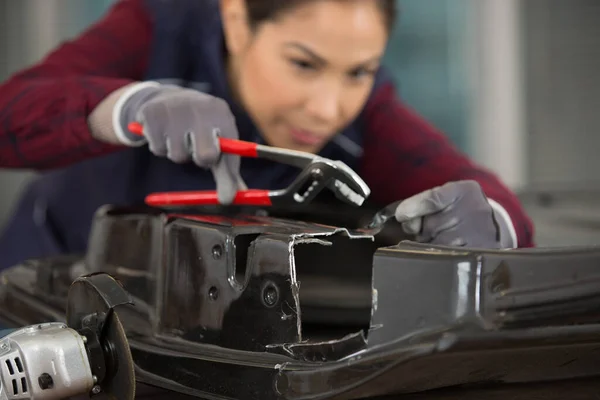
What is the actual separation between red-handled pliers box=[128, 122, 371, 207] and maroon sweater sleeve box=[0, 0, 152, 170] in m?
0.11

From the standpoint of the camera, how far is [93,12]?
242cm

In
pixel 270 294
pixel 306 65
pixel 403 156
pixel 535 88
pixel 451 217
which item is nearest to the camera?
pixel 270 294

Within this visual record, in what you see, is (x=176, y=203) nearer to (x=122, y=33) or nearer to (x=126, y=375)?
(x=126, y=375)

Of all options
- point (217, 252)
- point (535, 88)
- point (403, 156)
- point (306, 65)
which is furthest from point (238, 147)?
point (535, 88)

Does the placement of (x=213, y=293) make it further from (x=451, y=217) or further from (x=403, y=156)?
(x=403, y=156)

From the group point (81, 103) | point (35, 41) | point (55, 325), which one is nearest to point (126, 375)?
point (55, 325)

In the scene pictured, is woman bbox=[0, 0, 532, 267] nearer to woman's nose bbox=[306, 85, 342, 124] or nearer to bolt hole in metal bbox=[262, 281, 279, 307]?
woman's nose bbox=[306, 85, 342, 124]

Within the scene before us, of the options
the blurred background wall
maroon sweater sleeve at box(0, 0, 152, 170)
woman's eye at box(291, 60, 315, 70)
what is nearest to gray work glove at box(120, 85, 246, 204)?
maroon sweater sleeve at box(0, 0, 152, 170)

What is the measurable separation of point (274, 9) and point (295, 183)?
36cm

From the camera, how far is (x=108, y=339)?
0.51 metres

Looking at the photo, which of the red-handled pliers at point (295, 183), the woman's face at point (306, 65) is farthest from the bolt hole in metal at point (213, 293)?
the woman's face at point (306, 65)

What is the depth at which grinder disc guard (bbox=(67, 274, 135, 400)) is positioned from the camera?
1.64 feet

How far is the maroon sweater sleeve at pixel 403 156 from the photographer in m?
0.93

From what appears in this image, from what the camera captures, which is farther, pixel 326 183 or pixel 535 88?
pixel 535 88
